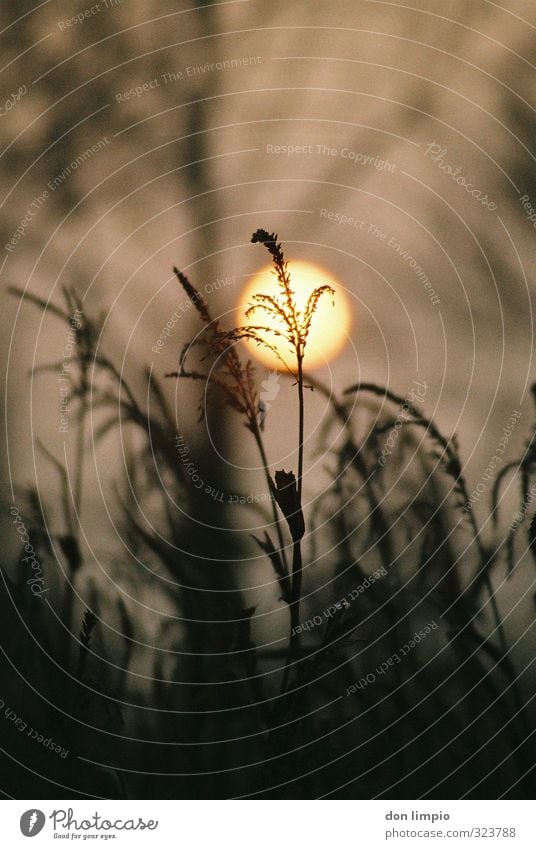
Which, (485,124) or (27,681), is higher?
(485,124)
